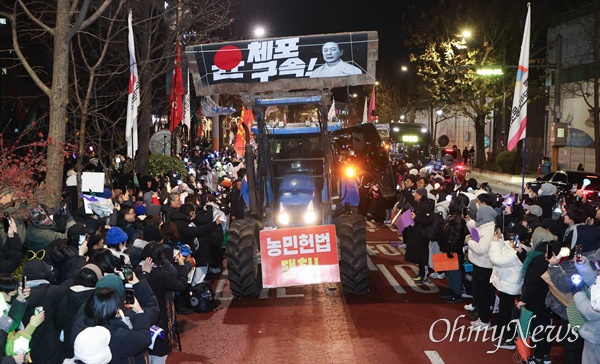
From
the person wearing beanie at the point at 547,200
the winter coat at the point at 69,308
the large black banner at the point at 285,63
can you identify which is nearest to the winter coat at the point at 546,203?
the person wearing beanie at the point at 547,200

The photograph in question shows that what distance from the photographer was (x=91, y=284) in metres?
5.95

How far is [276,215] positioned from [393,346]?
3.79 meters

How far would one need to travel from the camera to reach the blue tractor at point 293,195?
11.1 metres

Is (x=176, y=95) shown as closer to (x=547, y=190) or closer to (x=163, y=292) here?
(x=547, y=190)

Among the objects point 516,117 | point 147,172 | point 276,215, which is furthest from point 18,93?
point 516,117

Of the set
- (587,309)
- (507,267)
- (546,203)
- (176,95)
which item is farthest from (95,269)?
(176,95)

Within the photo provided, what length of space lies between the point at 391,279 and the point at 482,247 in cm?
370

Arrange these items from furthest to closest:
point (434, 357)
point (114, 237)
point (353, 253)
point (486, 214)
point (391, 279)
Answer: point (391, 279) → point (353, 253) → point (486, 214) → point (434, 357) → point (114, 237)

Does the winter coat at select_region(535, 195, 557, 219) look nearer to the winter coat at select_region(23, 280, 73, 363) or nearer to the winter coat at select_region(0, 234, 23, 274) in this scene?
the winter coat at select_region(0, 234, 23, 274)

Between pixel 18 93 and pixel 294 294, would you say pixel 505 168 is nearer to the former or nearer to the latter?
pixel 18 93

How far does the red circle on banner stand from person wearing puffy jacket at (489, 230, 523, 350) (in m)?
4.89

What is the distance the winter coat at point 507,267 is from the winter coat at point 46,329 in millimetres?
5494

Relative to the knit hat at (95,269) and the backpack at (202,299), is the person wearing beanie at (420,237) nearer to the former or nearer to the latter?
the backpack at (202,299)

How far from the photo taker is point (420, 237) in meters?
12.3
